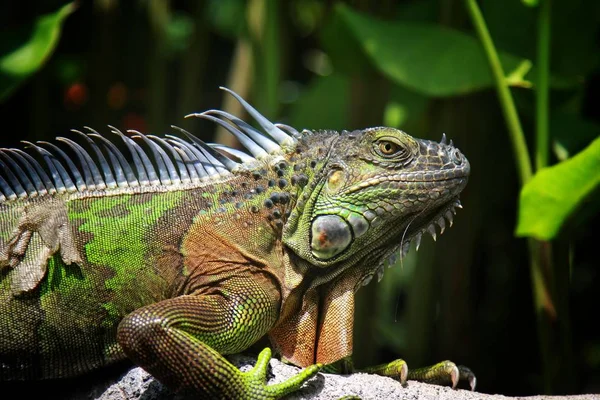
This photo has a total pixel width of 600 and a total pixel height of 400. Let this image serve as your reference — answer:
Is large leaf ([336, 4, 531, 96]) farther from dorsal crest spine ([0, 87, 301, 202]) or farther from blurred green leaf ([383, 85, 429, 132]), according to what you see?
dorsal crest spine ([0, 87, 301, 202])

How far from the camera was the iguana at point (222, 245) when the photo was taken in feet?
8.57

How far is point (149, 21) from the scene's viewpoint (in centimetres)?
636

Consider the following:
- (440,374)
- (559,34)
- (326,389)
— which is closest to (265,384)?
(326,389)

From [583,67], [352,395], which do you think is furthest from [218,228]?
[583,67]

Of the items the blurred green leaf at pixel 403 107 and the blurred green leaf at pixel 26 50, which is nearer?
the blurred green leaf at pixel 26 50

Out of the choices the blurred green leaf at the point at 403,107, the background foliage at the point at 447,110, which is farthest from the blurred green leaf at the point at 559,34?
the blurred green leaf at the point at 403,107

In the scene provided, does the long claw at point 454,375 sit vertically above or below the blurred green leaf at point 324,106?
below

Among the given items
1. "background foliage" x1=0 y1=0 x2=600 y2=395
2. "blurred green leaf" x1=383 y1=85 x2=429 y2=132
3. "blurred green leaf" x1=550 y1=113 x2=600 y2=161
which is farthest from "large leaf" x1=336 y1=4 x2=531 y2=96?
"blurred green leaf" x1=383 y1=85 x2=429 y2=132

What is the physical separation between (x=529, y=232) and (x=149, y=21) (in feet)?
12.8

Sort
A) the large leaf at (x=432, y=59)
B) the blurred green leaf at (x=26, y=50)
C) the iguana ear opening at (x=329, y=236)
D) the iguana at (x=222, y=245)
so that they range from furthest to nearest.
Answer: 1. the large leaf at (x=432, y=59)
2. the blurred green leaf at (x=26, y=50)
3. the iguana ear opening at (x=329, y=236)
4. the iguana at (x=222, y=245)

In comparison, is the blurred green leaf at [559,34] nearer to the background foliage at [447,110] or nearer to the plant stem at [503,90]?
the background foliage at [447,110]

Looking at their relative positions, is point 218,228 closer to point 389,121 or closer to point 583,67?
point 389,121

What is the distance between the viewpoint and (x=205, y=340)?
2.52 meters

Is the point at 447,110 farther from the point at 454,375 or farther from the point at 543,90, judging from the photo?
the point at 454,375
